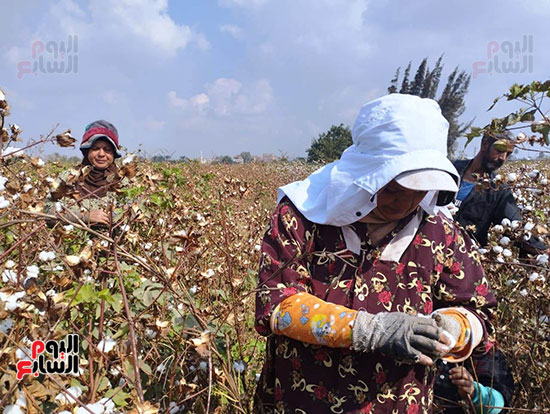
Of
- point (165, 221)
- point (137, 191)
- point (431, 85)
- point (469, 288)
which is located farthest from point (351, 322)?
point (431, 85)

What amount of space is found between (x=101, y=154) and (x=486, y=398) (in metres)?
2.13

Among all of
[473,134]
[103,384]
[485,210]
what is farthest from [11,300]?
[485,210]

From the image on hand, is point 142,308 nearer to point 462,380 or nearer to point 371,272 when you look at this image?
point 371,272

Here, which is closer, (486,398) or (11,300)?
(11,300)

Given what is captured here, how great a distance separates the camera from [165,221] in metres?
2.36

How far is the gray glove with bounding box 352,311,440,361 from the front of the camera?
0.96 m

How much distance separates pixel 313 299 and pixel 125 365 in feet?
1.51

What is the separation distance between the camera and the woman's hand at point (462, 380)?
1.51 m

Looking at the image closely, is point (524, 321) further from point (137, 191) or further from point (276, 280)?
point (137, 191)

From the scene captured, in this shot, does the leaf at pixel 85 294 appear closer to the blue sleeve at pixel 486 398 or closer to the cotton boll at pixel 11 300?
the cotton boll at pixel 11 300

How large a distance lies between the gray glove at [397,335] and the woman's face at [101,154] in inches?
77.5

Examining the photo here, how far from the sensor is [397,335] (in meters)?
0.96

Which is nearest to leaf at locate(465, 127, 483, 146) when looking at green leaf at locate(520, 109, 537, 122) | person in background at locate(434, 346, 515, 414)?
Result: green leaf at locate(520, 109, 537, 122)

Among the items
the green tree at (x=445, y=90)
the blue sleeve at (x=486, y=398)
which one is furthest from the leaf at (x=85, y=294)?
the green tree at (x=445, y=90)
